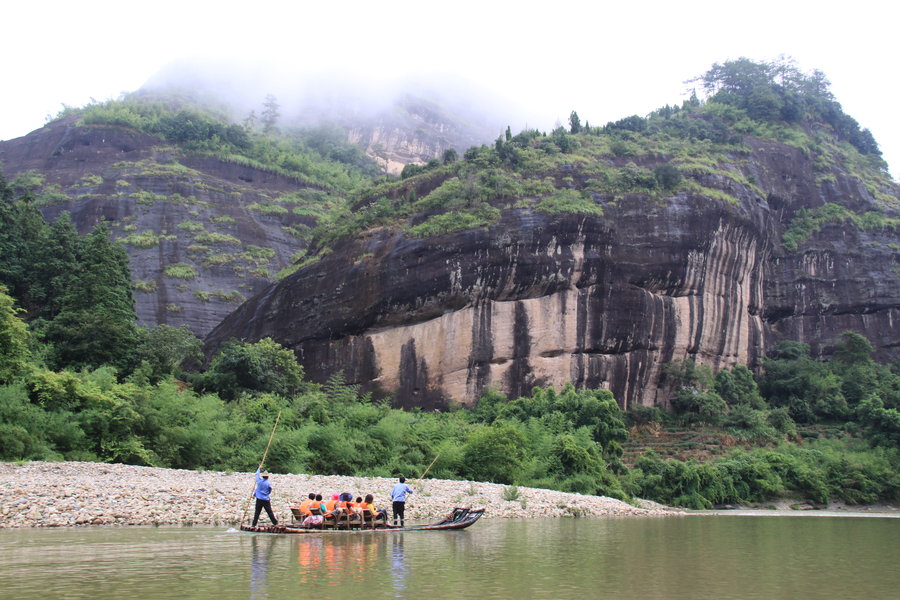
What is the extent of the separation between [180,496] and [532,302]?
2856 cm

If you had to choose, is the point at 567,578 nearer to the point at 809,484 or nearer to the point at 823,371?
the point at 809,484

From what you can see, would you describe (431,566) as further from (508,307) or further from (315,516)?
(508,307)

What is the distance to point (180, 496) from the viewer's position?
1811cm

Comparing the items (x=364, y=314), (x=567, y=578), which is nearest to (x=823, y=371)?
(x=364, y=314)

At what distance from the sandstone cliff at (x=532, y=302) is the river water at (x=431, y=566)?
24853mm

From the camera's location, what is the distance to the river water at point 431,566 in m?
9.91

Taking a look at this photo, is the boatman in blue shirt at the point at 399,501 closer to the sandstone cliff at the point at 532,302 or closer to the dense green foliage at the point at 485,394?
the dense green foliage at the point at 485,394

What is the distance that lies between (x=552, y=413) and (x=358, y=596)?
28.7 meters

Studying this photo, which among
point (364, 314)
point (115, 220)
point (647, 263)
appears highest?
point (115, 220)

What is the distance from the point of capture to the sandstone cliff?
43.4 m

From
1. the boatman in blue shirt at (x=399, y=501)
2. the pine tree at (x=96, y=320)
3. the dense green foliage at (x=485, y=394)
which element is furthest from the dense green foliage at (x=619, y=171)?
the boatman in blue shirt at (x=399, y=501)

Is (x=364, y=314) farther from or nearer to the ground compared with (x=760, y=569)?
farther from the ground

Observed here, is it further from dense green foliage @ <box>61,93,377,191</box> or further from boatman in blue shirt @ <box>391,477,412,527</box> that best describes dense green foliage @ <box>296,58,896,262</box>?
boatman in blue shirt @ <box>391,477,412,527</box>

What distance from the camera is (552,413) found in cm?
3750
